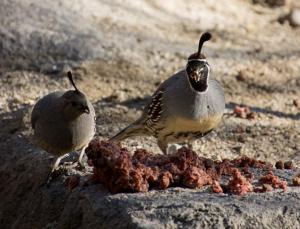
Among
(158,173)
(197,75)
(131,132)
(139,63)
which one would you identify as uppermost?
(197,75)

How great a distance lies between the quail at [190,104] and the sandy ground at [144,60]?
1.83ft

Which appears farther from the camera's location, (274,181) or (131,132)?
(131,132)

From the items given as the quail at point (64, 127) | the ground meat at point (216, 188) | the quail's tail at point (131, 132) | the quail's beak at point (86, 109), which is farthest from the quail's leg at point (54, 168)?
the ground meat at point (216, 188)

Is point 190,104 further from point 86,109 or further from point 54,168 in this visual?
point 54,168

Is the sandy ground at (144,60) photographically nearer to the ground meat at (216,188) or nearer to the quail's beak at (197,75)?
the quail's beak at (197,75)

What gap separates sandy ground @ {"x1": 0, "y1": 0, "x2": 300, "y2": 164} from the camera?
257 inches

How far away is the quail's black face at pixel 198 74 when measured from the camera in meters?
5.35

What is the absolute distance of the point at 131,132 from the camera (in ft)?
19.6

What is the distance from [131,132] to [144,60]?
8.49ft

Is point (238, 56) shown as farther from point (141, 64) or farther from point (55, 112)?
point (55, 112)

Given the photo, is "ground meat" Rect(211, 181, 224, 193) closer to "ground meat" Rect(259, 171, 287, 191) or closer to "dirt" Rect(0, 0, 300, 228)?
"ground meat" Rect(259, 171, 287, 191)

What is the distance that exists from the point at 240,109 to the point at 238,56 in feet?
6.48

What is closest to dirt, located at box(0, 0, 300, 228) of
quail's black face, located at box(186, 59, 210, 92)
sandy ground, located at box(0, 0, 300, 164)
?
sandy ground, located at box(0, 0, 300, 164)

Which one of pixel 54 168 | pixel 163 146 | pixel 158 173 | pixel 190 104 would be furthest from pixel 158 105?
pixel 158 173
